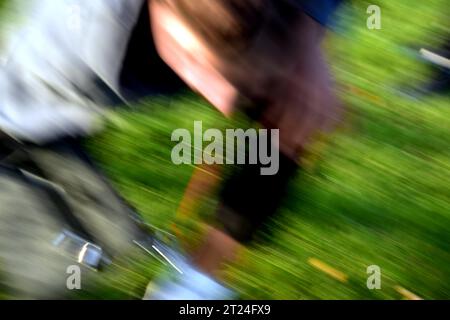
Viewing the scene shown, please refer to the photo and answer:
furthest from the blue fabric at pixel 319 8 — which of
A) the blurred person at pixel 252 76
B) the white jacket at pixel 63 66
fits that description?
the white jacket at pixel 63 66

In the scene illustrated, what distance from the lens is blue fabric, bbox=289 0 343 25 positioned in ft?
6.26

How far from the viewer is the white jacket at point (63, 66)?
1896 millimetres

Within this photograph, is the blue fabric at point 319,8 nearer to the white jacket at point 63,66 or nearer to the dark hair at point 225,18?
the dark hair at point 225,18

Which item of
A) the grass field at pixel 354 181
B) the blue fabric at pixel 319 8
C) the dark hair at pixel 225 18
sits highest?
the blue fabric at pixel 319 8

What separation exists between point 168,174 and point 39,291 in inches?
19.1

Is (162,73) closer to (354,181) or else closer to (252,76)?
(252,76)

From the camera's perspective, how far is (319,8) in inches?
75.4

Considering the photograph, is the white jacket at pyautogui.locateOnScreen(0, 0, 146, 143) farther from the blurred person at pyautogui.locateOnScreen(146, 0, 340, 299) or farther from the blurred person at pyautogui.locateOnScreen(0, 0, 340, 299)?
the blurred person at pyautogui.locateOnScreen(146, 0, 340, 299)

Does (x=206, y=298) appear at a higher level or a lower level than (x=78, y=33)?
lower

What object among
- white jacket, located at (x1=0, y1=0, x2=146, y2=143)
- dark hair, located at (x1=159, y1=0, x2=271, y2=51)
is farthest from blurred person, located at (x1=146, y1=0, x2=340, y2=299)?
white jacket, located at (x1=0, y1=0, x2=146, y2=143)

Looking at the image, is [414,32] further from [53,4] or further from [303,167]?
[53,4]

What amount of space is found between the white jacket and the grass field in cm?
9
